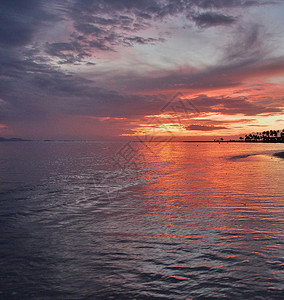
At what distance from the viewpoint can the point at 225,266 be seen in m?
6.28

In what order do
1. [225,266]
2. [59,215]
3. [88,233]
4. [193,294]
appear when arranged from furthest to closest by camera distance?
[59,215] → [88,233] → [225,266] → [193,294]

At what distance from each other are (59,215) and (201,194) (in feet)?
28.7

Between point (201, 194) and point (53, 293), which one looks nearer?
point (53, 293)

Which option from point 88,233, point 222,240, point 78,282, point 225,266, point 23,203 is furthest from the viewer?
point 23,203

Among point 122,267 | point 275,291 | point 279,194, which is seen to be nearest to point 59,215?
point 122,267

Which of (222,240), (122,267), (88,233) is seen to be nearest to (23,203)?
(88,233)

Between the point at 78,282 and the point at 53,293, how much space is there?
575 mm

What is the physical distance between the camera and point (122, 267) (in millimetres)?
6410

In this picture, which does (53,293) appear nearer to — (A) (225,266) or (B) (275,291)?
(A) (225,266)

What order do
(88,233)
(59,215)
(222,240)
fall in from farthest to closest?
(59,215), (88,233), (222,240)

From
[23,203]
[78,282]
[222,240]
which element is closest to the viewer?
[78,282]

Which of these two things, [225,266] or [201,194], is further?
[201,194]

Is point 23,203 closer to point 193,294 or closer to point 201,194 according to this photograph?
point 201,194

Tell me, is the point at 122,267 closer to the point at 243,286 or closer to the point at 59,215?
the point at 243,286
